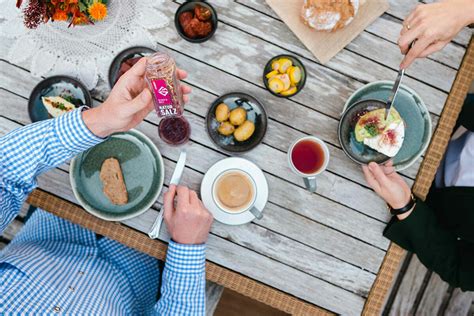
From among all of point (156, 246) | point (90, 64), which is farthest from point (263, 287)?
point (90, 64)

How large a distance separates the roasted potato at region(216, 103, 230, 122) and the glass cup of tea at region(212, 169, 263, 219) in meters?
0.19

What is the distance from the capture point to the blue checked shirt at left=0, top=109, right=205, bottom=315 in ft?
4.34

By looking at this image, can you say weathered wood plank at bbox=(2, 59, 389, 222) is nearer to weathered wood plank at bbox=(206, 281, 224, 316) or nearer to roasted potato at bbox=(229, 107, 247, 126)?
roasted potato at bbox=(229, 107, 247, 126)

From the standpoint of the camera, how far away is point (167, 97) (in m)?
1.31

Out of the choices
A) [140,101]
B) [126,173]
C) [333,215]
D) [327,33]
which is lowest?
[126,173]

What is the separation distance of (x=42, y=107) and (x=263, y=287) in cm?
108

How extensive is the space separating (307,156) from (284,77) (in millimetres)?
300

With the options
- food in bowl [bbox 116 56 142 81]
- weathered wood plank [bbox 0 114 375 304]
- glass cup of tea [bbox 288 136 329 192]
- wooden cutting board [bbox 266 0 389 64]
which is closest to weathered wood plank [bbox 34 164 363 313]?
weathered wood plank [bbox 0 114 375 304]

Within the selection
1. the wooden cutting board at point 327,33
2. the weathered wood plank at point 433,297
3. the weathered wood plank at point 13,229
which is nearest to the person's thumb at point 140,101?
the wooden cutting board at point 327,33

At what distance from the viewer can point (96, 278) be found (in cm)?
157

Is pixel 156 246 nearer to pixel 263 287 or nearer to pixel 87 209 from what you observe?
pixel 87 209

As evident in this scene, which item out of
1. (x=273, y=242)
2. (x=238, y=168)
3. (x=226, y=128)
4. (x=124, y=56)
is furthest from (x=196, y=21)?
(x=273, y=242)

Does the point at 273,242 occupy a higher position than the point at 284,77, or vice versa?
the point at 284,77

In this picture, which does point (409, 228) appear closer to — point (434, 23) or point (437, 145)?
point (437, 145)
